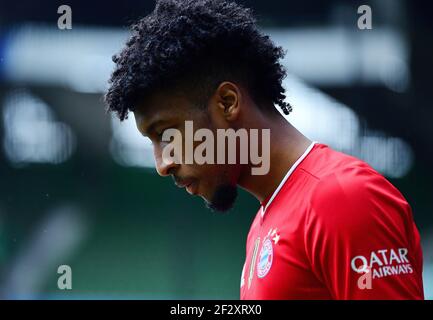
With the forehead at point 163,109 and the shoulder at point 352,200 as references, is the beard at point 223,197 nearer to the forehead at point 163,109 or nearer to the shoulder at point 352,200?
the forehead at point 163,109

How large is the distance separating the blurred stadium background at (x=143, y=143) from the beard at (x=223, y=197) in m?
2.02

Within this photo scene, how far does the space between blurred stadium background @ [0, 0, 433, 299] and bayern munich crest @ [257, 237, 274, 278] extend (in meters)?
2.19

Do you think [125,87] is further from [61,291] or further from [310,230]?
[61,291]

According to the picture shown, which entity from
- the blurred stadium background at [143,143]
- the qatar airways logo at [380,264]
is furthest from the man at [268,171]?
the blurred stadium background at [143,143]

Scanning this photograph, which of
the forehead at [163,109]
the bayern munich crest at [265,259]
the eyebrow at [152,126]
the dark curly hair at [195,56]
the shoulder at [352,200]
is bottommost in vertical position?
the bayern munich crest at [265,259]

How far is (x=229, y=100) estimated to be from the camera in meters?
1.59

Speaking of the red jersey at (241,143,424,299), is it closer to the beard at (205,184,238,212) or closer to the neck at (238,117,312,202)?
the neck at (238,117,312,202)

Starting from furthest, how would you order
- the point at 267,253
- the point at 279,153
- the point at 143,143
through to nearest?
1. the point at 143,143
2. the point at 279,153
3. the point at 267,253

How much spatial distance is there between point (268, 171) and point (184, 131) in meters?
0.24

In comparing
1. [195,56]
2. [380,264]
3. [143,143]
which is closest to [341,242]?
[380,264]

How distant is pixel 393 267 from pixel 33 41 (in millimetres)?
3033

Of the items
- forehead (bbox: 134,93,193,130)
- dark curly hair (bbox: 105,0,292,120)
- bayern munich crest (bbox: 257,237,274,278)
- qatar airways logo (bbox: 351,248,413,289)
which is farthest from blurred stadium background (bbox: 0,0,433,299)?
qatar airways logo (bbox: 351,248,413,289)

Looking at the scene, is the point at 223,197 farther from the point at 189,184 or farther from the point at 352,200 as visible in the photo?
the point at 352,200

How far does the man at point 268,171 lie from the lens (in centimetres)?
126
